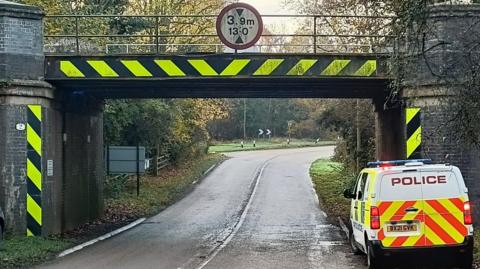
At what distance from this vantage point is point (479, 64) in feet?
33.3

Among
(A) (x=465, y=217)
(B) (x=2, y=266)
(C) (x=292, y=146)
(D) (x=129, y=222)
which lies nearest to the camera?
(A) (x=465, y=217)

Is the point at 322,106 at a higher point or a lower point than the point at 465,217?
higher

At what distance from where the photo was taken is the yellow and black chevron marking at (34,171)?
15.2 metres

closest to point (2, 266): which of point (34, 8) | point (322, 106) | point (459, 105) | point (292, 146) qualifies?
point (34, 8)

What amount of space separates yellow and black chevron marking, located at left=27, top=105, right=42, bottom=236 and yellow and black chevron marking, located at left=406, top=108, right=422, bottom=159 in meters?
8.59

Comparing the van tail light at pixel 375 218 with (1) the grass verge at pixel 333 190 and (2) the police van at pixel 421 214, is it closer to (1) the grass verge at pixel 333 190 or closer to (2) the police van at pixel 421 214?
(2) the police van at pixel 421 214

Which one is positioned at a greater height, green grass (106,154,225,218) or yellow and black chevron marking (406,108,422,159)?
yellow and black chevron marking (406,108,422,159)

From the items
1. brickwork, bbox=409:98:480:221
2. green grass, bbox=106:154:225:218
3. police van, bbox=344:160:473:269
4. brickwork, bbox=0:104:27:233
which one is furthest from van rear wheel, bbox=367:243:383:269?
green grass, bbox=106:154:225:218

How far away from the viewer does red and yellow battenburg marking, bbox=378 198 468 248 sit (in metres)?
10.8

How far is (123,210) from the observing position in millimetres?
24438

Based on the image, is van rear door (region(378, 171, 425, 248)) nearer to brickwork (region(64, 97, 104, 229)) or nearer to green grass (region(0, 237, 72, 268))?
green grass (region(0, 237, 72, 268))

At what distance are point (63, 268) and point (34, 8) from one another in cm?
639

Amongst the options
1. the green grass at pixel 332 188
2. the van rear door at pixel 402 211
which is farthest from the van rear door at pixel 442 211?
A: the green grass at pixel 332 188

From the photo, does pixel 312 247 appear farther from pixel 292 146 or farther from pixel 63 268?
pixel 292 146
